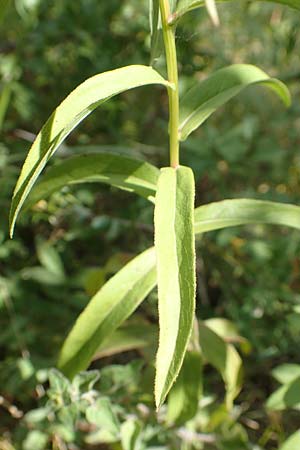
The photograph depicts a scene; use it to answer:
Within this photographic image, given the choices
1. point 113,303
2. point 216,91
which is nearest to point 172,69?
A: point 216,91

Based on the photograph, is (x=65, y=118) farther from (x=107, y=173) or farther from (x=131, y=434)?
(x=131, y=434)

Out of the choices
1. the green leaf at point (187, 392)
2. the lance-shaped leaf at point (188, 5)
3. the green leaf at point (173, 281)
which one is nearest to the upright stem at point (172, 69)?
the lance-shaped leaf at point (188, 5)

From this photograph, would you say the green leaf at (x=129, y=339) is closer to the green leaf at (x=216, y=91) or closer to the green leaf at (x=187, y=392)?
the green leaf at (x=187, y=392)

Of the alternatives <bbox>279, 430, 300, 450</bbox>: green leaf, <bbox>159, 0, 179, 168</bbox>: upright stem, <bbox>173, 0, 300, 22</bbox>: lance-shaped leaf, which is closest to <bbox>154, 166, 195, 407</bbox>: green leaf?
<bbox>159, 0, 179, 168</bbox>: upright stem

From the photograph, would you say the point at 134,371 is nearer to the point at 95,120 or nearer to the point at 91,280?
the point at 91,280

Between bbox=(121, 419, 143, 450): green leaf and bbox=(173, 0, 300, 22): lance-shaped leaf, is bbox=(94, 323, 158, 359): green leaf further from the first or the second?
bbox=(173, 0, 300, 22): lance-shaped leaf

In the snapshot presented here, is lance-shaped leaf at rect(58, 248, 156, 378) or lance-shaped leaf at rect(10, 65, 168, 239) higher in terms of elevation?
lance-shaped leaf at rect(10, 65, 168, 239)
